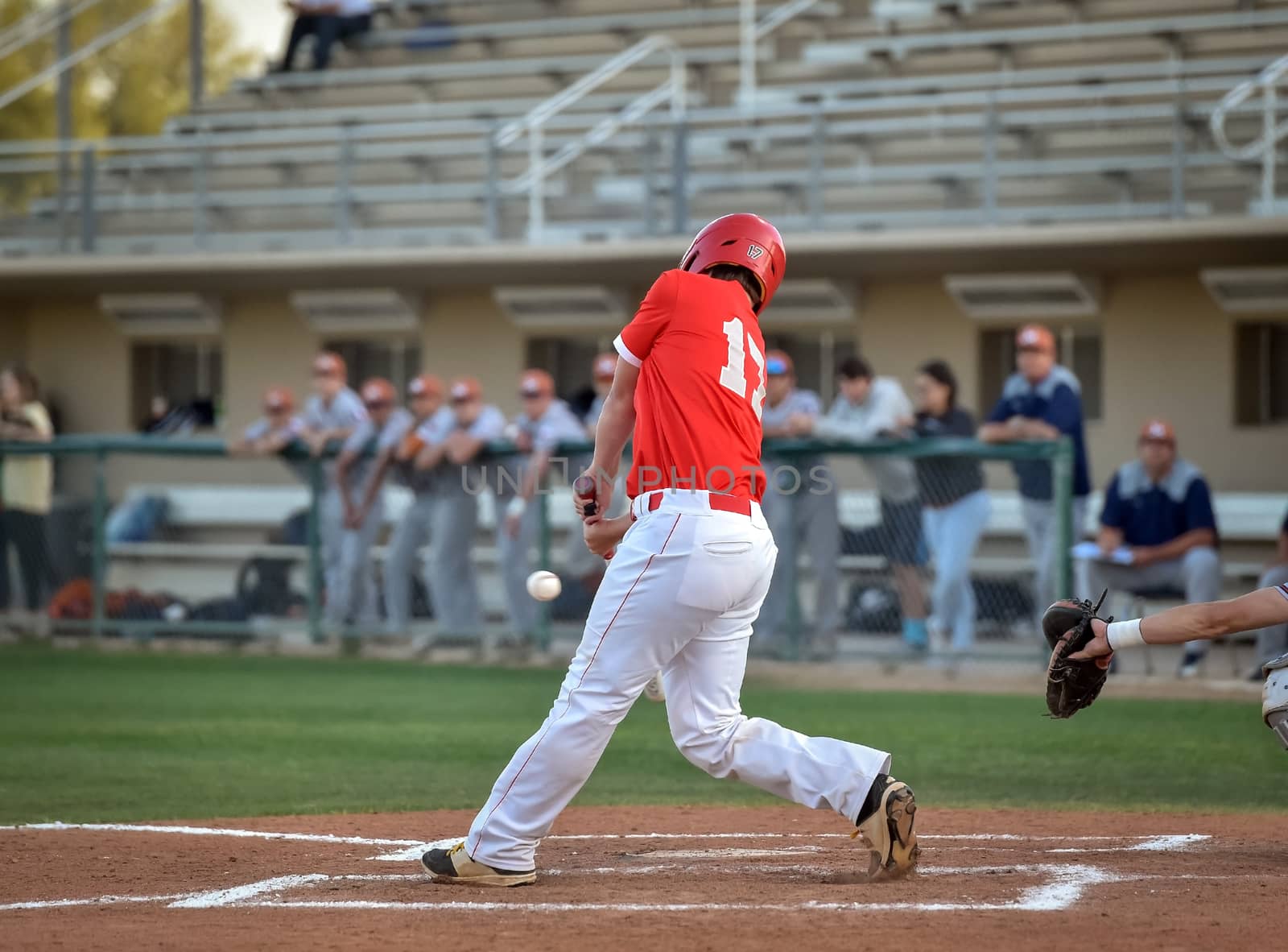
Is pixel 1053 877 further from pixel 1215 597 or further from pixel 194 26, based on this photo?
pixel 194 26

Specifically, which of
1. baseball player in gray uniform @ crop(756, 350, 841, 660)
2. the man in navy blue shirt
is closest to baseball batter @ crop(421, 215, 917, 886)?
the man in navy blue shirt

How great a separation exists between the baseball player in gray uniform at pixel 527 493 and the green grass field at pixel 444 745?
29.9 inches

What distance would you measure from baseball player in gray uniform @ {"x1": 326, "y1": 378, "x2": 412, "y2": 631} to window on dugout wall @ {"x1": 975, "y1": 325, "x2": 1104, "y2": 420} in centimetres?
640

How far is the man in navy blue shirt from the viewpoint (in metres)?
12.5

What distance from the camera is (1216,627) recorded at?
5.60 m

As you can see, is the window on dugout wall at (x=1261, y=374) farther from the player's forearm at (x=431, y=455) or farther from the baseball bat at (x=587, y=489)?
the baseball bat at (x=587, y=489)

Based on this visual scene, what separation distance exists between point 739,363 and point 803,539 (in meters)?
7.64

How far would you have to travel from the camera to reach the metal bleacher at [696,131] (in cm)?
1672

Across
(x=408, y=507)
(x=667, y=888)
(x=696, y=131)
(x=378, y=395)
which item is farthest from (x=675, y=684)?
(x=696, y=131)

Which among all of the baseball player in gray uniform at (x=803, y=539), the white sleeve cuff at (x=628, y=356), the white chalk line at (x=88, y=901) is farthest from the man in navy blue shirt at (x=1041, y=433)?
the white chalk line at (x=88, y=901)

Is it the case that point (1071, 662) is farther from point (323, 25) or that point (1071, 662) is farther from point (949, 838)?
point (323, 25)

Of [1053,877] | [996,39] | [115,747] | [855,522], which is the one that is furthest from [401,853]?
[996,39]

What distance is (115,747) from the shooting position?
31.3 feet

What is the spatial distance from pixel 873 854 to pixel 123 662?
385 inches
